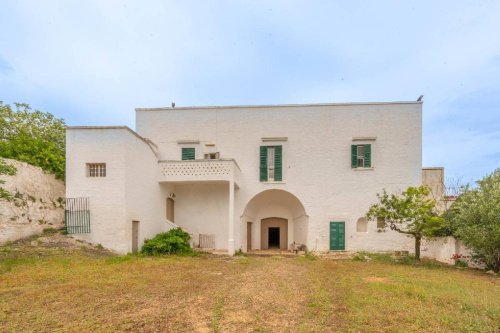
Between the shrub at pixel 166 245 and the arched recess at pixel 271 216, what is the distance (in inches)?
168

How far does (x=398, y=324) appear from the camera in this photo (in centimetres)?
560

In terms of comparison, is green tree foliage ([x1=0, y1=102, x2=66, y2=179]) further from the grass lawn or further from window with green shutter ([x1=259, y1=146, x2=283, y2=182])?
window with green shutter ([x1=259, y1=146, x2=283, y2=182])

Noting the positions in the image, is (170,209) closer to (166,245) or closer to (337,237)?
(166,245)

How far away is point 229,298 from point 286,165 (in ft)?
37.9

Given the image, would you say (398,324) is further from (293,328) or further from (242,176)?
(242,176)

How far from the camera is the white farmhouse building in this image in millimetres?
17391

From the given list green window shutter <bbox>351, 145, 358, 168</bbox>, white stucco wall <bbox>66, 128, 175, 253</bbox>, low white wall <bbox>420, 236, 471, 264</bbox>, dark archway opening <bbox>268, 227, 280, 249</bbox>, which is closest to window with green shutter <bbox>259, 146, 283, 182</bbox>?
green window shutter <bbox>351, 145, 358, 168</bbox>

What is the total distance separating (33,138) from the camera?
17.0 meters

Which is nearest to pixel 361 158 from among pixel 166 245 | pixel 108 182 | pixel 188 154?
pixel 188 154

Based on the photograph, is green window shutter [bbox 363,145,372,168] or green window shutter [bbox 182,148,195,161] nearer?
green window shutter [bbox 363,145,372,168]

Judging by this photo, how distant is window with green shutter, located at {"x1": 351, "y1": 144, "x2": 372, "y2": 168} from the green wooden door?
3.29 metres

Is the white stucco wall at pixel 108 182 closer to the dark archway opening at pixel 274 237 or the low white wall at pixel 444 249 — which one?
the dark archway opening at pixel 274 237

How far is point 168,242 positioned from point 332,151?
9.65 meters

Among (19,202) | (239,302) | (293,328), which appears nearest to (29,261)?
(19,202)
